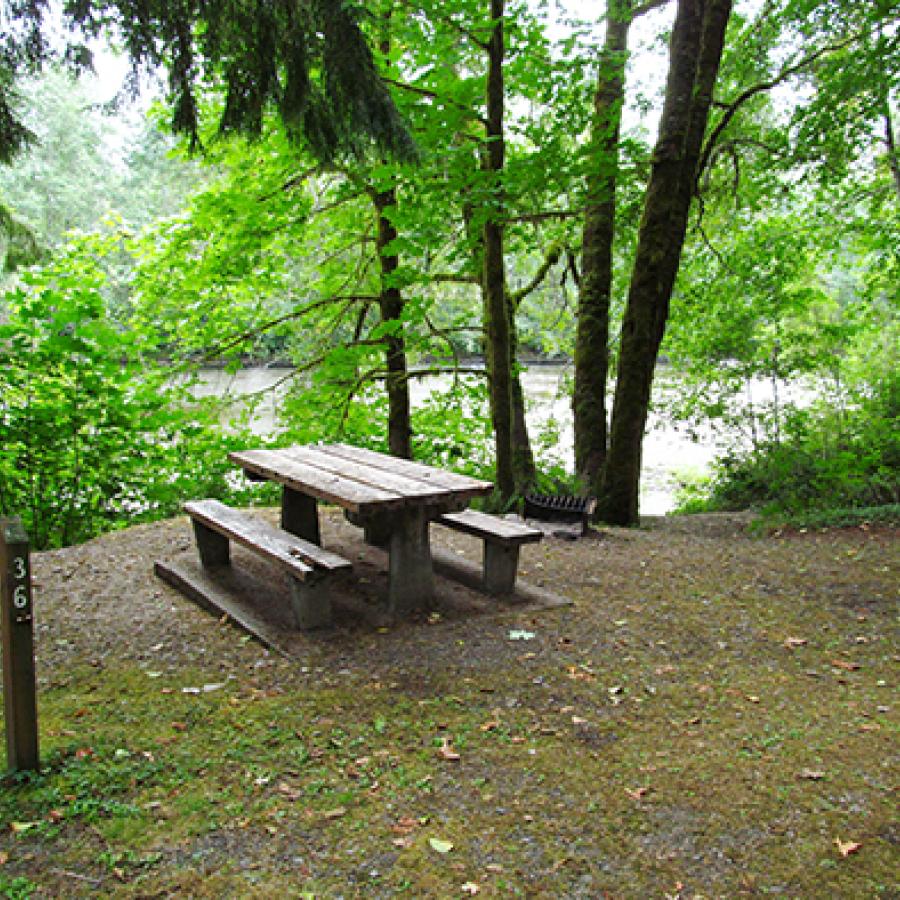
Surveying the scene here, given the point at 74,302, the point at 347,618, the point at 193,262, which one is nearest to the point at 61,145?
the point at 193,262

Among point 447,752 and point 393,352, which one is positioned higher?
point 393,352

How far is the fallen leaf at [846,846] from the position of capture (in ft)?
7.36

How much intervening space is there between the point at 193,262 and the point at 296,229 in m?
1.18

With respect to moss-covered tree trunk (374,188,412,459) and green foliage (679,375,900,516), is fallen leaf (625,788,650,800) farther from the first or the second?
moss-covered tree trunk (374,188,412,459)

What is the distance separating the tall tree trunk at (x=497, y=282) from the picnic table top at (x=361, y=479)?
86.4 inches

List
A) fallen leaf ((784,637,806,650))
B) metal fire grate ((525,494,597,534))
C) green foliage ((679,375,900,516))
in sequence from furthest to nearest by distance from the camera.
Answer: green foliage ((679,375,900,516)), metal fire grate ((525,494,597,534)), fallen leaf ((784,637,806,650))

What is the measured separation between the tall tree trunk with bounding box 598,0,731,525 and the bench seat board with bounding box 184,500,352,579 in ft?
13.1

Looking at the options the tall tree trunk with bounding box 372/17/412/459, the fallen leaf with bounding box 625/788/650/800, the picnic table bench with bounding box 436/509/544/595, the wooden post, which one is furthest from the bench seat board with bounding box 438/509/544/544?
the tall tree trunk with bounding box 372/17/412/459

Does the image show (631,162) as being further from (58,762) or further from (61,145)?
(61,145)

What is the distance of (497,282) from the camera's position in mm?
7055

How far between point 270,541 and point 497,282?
379 cm

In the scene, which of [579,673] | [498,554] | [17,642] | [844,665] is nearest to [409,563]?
[498,554]

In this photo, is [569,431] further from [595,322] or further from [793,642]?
[793,642]

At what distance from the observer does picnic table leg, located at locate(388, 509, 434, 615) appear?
419 cm
